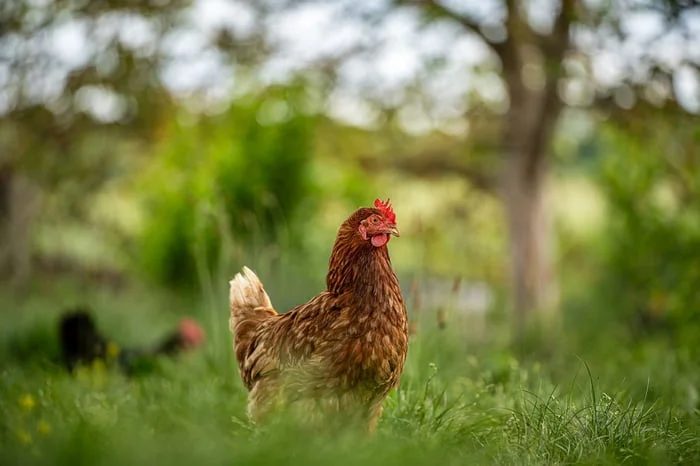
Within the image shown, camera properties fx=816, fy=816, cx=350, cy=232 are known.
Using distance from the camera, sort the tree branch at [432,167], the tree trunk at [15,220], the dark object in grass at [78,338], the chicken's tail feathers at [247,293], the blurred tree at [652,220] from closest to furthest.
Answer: the chicken's tail feathers at [247,293]
the dark object in grass at [78,338]
the blurred tree at [652,220]
the tree trunk at [15,220]
the tree branch at [432,167]

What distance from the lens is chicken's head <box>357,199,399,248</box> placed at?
3.62 meters

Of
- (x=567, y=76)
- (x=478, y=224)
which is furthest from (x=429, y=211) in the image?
(x=567, y=76)

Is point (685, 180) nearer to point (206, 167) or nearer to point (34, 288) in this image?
point (206, 167)

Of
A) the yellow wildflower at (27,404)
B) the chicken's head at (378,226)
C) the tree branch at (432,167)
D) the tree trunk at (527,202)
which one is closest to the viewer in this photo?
the chicken's head at (378,226)

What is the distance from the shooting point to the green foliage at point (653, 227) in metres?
7.98

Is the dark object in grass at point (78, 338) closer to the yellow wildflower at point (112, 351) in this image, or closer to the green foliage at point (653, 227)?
the yellow wildflower at point (112, 351)

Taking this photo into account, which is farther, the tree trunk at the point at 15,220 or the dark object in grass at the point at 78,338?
the tree trunk at the point at 15,220

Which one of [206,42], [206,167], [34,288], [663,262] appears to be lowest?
[663,262]

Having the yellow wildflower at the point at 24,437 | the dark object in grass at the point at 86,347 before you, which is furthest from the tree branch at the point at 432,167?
the yellow wildflower at the point at 24,437

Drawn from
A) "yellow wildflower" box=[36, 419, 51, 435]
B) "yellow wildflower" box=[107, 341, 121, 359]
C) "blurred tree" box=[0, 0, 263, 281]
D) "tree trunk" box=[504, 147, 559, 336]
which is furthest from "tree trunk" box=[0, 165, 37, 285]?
"yellow wildflower" box=[36, 419, 51, 435]

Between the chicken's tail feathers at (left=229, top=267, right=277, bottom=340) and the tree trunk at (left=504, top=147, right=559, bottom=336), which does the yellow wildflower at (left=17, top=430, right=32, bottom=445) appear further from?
the tree trunk at (left=504, top=147, right=559, bottom=336)

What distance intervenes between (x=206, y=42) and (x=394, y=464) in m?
8.40

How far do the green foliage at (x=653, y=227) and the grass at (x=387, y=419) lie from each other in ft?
5.92

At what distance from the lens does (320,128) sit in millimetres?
11664
